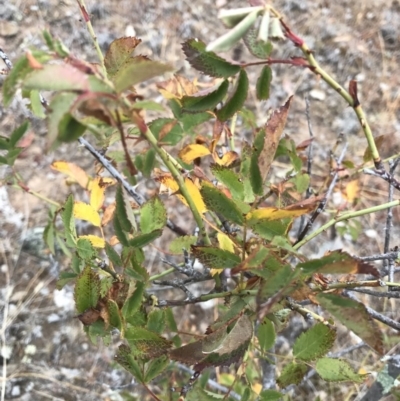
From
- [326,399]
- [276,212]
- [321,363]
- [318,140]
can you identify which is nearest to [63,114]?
[276,212]

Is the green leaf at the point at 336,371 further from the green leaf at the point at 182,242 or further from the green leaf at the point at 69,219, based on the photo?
the green leaf at the point at 69,219

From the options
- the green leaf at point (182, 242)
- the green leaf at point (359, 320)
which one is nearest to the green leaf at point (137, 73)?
the green leaf at point (359, 320)

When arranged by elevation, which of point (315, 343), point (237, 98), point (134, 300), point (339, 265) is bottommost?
point (315, 343)

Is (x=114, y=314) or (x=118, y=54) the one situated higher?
(x=118, y=54)

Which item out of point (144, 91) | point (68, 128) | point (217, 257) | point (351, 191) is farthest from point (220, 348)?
point (144, 91)

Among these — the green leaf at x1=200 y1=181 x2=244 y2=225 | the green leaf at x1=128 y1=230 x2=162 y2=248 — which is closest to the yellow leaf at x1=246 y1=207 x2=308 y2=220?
the green leaf at x1=200 y1=181 x2=244 y2=225

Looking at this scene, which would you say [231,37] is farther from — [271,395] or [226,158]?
[271,395]

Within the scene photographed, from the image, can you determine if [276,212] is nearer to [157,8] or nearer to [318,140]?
[318,140]
